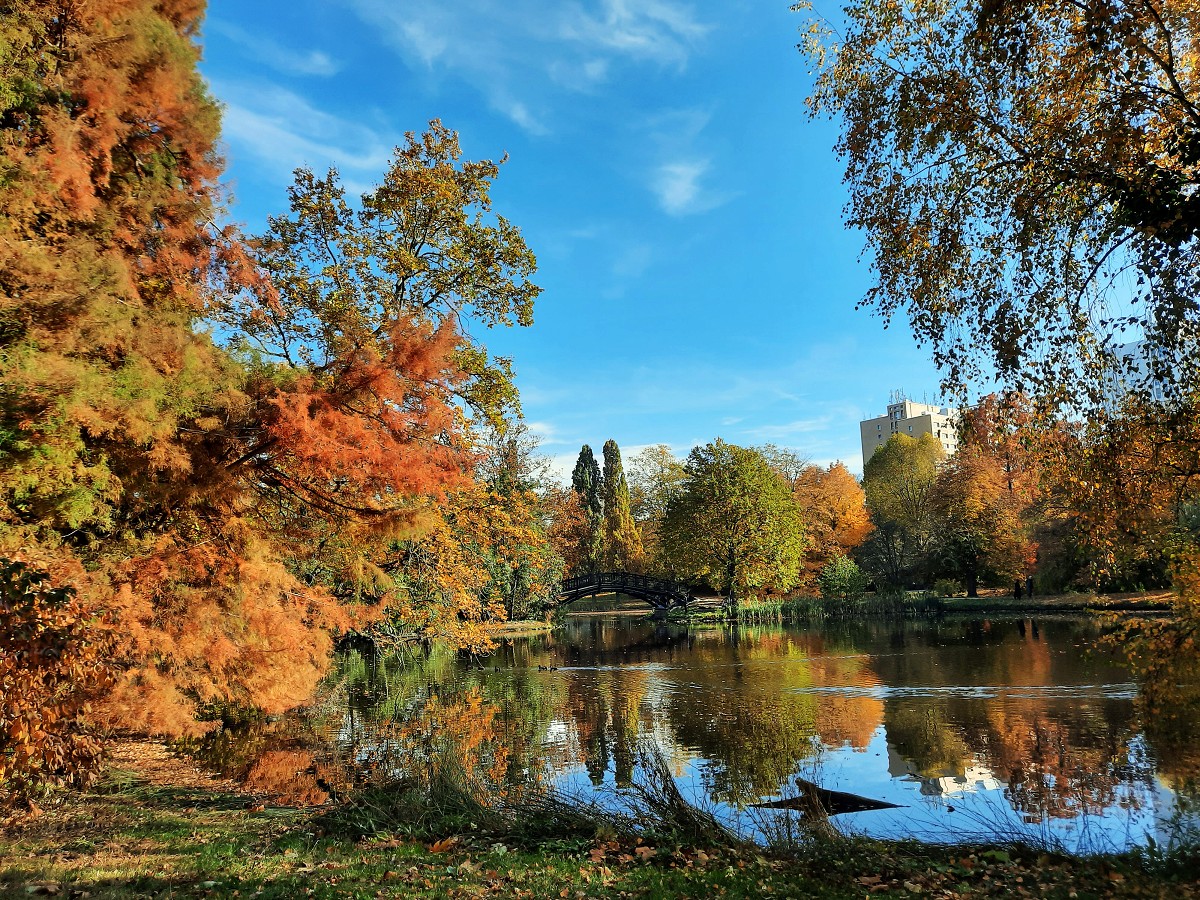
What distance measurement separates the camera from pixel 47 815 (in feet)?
22.7

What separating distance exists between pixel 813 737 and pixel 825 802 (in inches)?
163

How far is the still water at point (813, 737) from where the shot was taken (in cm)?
846

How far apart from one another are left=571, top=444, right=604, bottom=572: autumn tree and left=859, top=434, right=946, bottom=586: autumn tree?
22021 mm

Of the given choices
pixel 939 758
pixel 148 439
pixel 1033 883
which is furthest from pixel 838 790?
pixel 148 439

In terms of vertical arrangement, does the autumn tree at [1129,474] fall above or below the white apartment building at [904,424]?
below

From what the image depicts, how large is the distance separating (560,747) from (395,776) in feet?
11.3

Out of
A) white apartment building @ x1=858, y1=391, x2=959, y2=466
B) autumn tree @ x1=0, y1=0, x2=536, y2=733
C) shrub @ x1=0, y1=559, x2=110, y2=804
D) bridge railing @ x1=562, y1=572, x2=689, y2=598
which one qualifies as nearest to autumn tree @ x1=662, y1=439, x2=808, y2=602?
bridge railing @ x1=562, y1=572, x2=689, y2=598

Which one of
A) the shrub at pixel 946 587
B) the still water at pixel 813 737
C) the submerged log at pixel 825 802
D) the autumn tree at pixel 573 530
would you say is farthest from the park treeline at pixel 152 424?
the autumn tree at pixel 573 530

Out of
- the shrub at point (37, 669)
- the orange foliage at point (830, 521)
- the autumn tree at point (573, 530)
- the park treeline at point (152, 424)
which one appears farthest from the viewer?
the autumn tree at point (573, 530)

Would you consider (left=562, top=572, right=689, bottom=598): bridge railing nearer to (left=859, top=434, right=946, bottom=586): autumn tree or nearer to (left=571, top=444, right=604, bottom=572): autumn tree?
(left=859, top=434, right=946, bottom=586): autumn tree

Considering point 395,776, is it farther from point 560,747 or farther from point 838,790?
point 838,790

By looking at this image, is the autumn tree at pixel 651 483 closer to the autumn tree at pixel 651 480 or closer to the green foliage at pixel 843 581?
the autumn tree at pixel 651 480

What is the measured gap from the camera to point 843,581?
136 ft

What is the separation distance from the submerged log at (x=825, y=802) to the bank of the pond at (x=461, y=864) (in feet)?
3.85
